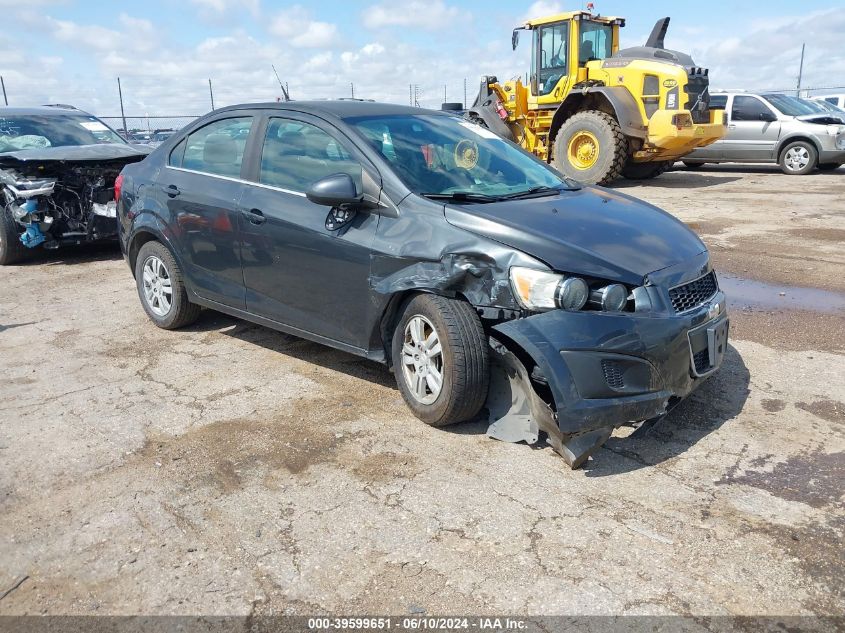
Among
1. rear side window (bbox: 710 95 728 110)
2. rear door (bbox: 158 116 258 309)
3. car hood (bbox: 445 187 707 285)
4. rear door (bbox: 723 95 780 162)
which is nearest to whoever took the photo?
car hood (bbox: 445 187 707 285)

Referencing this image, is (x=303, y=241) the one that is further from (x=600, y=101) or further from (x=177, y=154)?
(x=600, y=101)

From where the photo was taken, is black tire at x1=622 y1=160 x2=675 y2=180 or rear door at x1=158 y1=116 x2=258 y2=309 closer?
rear door at x1=158 y1=116 x2=258 y2=309

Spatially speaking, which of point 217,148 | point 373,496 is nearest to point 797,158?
point 217,148

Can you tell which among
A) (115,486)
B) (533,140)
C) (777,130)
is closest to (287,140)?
(115,486)

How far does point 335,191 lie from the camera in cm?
391

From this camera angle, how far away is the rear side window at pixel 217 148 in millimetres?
4859

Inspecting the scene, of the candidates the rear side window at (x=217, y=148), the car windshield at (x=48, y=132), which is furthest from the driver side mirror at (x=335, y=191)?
the car windshield at (x=48, y=132)

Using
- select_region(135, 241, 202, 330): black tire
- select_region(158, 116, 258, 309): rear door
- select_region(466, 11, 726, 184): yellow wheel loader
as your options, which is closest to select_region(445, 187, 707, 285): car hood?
select_region(158, 116, 258, 309): rear door

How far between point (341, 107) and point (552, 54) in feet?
34.9

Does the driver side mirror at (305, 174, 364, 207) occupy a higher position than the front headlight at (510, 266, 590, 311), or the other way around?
the driver side mirror at (305, 174, 364, 207)

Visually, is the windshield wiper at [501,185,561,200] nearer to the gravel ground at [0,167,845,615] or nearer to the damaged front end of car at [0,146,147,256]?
the gravel ground at [0,167,845,615]

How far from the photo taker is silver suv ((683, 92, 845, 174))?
1491 cm

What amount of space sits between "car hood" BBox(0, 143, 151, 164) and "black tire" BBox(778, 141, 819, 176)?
13.1 meters

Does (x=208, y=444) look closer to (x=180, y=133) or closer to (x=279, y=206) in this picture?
(x=279, y=206)
